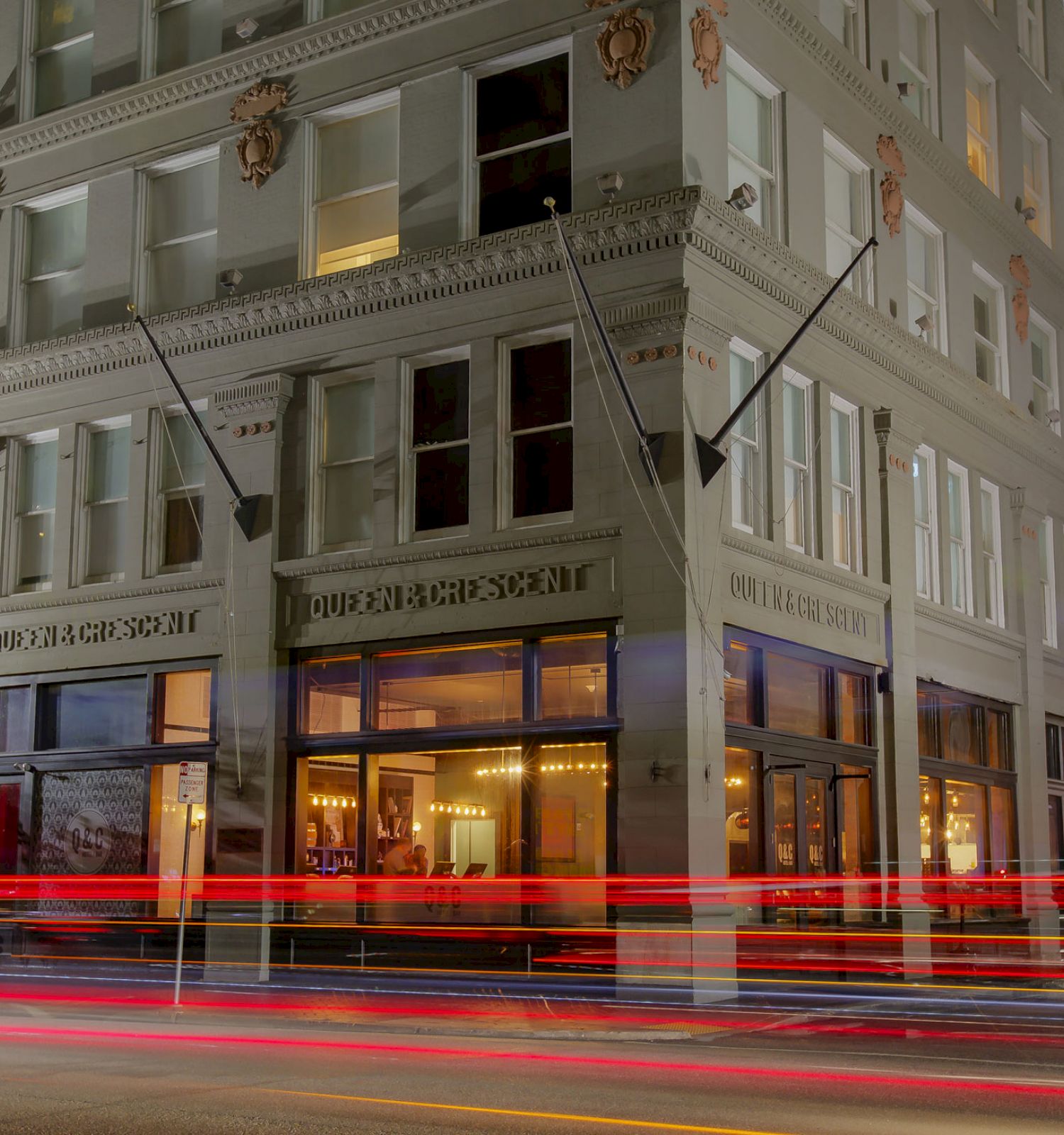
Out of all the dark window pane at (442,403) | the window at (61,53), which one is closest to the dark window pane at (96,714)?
the dark window pane at (442,403)

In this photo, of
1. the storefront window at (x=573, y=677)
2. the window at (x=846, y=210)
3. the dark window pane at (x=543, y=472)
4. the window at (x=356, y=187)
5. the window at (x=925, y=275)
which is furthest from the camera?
the window at (x=925, y=275)

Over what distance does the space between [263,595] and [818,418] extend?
9.34 metres

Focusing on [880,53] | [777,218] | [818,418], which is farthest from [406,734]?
[880,53]

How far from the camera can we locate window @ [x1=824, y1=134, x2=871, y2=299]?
87.4 feet

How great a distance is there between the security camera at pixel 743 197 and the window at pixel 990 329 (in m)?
11.3

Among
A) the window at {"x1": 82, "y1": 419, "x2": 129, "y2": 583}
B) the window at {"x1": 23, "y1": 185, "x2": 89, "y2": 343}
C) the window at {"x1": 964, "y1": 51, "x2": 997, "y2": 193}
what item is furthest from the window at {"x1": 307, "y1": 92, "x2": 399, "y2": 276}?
the window at {"x1": 964, "y1": 51, "x2": 997, "y2": 193}

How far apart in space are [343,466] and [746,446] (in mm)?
6426

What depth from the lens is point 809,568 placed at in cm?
2419

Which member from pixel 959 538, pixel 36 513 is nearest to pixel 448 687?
pixel 36 513

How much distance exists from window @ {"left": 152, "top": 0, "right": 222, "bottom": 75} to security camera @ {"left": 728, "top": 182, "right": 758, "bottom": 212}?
34.2 feet

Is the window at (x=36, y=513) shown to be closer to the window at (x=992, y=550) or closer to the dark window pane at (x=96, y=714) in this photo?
the dark window pane at (x=96, y=714)

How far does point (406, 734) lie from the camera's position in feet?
77.5

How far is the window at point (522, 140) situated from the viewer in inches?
925

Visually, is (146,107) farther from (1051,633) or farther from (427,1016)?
(1051,633)
